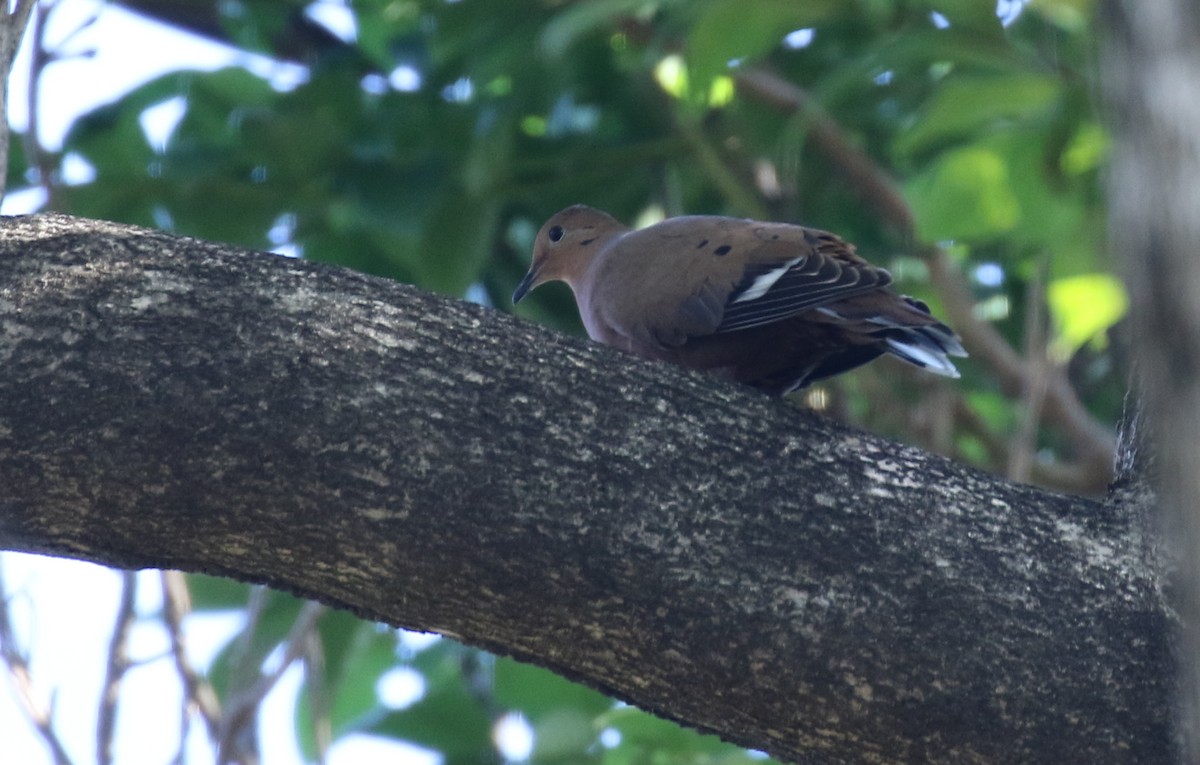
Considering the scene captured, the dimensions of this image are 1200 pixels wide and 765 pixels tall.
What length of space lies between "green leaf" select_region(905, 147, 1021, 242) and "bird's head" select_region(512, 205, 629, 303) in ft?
3.35

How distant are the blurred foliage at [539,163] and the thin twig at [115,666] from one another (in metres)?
1.17

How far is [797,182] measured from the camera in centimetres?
561

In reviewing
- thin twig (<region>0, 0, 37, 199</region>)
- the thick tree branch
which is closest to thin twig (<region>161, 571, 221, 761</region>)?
thin twig (<region>0, 0, 37, 199</region>)

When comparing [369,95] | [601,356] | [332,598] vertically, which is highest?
[369,95]

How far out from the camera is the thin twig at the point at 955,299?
505 centimetres

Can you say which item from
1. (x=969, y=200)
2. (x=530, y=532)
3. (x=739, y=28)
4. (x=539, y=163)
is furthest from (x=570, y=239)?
(x=530, y=532)

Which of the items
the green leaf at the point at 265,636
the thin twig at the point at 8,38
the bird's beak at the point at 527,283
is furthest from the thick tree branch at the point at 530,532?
the green leaf at the point at 265,636

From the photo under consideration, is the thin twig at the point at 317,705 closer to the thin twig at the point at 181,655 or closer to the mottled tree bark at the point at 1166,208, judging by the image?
the thin twig at the point at 181,655

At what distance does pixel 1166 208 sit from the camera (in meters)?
0.82

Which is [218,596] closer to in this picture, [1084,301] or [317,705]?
[317,705]

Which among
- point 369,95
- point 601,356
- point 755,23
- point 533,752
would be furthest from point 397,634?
point 601,356

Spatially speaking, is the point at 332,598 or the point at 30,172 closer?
the point at 332,598

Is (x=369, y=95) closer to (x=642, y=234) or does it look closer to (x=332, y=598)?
(x=642, y=234)

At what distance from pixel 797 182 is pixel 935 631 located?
11.8 ft
